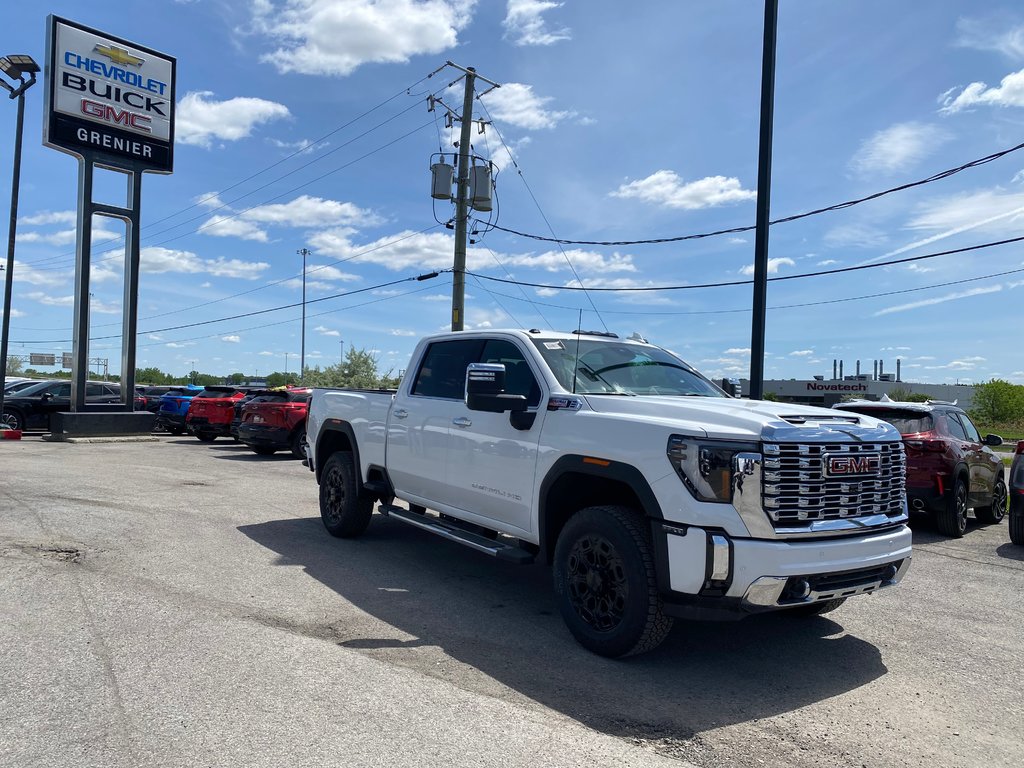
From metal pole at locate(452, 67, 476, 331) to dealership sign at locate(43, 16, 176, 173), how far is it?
342 inches

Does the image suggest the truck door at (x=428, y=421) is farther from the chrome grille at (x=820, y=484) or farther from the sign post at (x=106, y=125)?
Answer: the sign post at (x=106, y=125)

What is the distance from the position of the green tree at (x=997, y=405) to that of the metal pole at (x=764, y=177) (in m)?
58.9

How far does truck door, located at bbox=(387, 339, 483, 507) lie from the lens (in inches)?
241

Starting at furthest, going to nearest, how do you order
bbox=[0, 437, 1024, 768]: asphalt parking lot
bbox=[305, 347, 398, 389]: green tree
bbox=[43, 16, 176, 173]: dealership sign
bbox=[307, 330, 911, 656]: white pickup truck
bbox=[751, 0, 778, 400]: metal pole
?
bbox=[305, 347, 398, 389]: green tree
bbox=[43, 16, 176, 173]: dealership sign
bbox=[751, 0, 778, 400]: metal pole
bbox=[307, 330, 911, 656]: white pickup truck
bbox=[0, 437, 1024, 768]: asphalt parking lot

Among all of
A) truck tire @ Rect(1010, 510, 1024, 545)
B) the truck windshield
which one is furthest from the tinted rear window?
the truck windshield

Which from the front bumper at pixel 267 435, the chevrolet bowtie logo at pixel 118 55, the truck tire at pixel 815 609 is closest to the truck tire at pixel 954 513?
the truck tire at pixel 815 609

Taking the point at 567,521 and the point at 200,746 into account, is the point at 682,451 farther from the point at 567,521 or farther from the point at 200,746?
the point at 200,746

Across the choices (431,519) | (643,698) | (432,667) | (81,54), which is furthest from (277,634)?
(81,54)

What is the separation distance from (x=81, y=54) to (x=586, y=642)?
22959 millimetres

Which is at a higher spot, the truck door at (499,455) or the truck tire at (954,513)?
the truck door at (499,455)

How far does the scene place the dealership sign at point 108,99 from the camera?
2020cm

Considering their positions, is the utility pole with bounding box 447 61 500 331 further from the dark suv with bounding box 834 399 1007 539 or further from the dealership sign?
the dark suv with bounding box 834 399 1007 539

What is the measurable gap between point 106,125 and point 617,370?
21.0 meters

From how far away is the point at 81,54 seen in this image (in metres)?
20.7
